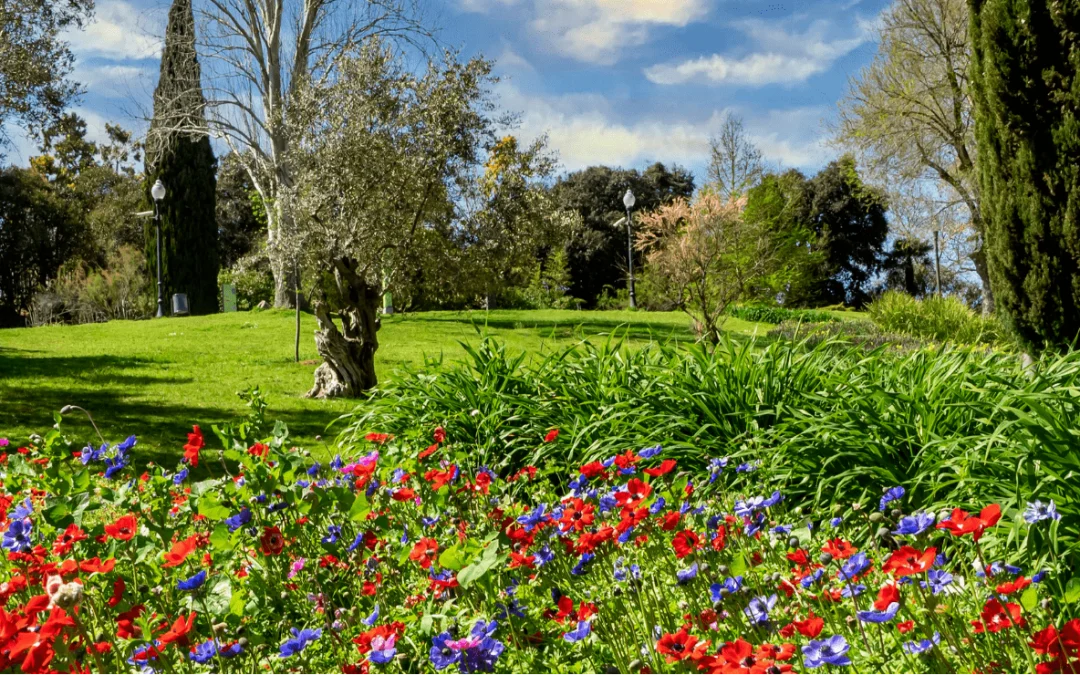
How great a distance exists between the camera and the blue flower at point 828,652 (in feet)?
4.83

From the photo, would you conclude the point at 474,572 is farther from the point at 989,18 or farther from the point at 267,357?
the point at 267,357

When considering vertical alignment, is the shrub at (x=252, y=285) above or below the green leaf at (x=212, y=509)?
above

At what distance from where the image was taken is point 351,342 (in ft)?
32.3

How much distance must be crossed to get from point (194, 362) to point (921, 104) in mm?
17545

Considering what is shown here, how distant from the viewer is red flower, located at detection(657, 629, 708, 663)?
1496mm

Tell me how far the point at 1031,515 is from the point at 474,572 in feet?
4.29

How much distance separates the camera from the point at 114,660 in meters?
2.52

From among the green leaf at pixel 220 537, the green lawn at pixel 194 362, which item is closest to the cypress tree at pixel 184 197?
the green lawn at pixel 194 362

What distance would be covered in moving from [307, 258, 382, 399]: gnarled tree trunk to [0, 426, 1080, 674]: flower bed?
618 cm

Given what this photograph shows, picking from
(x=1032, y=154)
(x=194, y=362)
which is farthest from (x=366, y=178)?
(x=1032, y=154)

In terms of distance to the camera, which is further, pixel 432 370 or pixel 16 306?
pixel 16 306

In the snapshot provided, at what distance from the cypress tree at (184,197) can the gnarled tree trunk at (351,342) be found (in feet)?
52.5

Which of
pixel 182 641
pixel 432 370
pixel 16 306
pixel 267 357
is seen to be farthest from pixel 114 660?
pixel 16 306

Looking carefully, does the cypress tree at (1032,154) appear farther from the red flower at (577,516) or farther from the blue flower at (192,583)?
the blue flower at (192,583)
